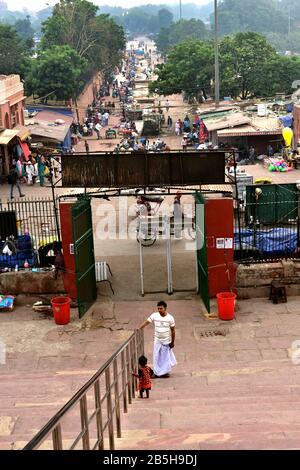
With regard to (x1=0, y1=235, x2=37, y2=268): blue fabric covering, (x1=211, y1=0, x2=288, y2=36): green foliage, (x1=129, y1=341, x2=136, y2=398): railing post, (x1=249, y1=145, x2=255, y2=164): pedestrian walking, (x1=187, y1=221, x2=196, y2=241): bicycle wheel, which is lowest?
(x1=249, y1=145, x2=255, y2=164): pedestrian walking

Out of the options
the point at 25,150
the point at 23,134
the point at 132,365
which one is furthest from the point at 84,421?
the point at 23,134

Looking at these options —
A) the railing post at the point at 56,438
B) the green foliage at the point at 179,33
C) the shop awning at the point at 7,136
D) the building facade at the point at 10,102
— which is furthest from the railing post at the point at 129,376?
the green foliage at the point at 179,33

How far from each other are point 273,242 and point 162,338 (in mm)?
6436

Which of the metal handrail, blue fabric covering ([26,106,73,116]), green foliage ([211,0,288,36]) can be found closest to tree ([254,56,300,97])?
blue fabric covering ([26,106,73,116])

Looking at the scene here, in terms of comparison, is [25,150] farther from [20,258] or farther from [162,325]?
[162,325]

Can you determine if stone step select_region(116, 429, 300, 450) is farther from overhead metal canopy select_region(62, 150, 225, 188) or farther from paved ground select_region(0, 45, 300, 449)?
overhead metal canopy select_region(62, 150, 225, 188)

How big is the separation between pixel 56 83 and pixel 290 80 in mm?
19046

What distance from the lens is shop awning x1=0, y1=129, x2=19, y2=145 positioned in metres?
27.6

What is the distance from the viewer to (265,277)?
14.3m

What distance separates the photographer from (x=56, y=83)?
50.5 meters

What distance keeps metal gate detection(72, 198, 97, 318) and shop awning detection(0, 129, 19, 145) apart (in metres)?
14.2

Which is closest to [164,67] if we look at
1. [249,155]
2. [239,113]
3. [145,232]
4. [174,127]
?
[174,127]

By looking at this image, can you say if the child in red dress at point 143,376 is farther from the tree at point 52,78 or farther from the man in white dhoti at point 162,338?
the tree at point 52,78

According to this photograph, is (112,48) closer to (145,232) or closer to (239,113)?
(239,113)
